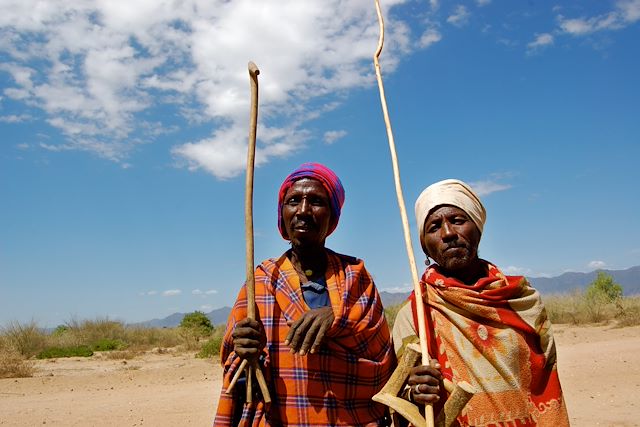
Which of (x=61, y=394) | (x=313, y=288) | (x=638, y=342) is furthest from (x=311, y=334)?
(x=638, y=342)

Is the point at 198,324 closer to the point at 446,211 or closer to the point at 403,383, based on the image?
the point at 446,211

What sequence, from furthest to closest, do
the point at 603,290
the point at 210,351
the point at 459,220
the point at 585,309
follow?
the point at 603,290 → the point at 585,309 → the point at 210,351 → the point at 459,220

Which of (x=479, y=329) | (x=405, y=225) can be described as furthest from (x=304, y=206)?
(x=479, y=329)

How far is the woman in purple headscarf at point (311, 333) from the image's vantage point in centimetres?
235

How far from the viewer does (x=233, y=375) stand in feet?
7.95

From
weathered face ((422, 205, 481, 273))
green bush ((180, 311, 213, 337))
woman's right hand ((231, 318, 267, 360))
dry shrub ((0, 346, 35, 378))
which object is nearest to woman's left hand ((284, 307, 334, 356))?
woman's right hand ((231, 318, 267, 360))

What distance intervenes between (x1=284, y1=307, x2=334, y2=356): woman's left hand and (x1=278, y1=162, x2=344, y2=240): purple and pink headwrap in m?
0.59

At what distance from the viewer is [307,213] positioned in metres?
2.61

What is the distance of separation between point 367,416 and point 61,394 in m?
8.19

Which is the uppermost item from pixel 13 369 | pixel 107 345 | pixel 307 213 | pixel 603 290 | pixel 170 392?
pixel 603 290

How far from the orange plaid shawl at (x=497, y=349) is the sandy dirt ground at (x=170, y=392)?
15.0 ft

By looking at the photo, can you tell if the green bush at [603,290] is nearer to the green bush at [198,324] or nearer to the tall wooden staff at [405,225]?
the green bush at [198,324]

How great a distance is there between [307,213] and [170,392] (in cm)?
733

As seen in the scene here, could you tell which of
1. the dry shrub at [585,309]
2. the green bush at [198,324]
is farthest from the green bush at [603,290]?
the green bush at [198,324]
